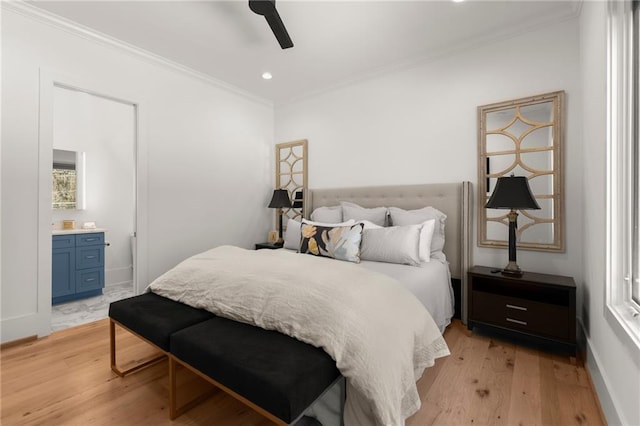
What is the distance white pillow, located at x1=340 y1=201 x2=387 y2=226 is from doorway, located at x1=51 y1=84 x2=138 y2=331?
2709mm

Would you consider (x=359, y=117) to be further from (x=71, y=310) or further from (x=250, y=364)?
(x=71, y=310)

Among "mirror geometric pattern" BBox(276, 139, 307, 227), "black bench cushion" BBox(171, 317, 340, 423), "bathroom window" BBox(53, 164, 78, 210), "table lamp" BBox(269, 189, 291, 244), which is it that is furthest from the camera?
"mirror geometric pattern" BBox(276, 139, 307, 227)

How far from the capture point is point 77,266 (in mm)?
3570

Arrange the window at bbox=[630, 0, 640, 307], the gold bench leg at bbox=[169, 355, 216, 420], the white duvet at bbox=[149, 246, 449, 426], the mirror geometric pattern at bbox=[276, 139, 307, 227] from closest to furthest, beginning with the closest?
the white duvet at bbox=[149, 246, 449, 426] < the window at bbox=[630, 0, 640, 307] < the gold bench leg at bbox=[169, 355, 216, 420] < the mirror geometric pattern at bbox=[276, 139, 307, 227]

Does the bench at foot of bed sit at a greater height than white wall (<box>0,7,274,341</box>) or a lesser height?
lesser

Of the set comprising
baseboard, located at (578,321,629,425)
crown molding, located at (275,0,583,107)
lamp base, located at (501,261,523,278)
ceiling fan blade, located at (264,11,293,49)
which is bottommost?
baseboard, located at (578,321,629,425)

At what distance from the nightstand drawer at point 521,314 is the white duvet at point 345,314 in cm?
89

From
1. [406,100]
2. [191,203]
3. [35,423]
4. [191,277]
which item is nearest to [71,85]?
[191,203]

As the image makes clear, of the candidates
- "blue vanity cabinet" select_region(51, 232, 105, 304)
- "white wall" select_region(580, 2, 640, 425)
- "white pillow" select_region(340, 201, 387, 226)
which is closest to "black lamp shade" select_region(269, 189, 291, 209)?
"white pillow" select_region(340, 201, 387, 226)

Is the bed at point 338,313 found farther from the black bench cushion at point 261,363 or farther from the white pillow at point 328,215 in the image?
the white pillow at point 328,215

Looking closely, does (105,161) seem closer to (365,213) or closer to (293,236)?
(293,236)

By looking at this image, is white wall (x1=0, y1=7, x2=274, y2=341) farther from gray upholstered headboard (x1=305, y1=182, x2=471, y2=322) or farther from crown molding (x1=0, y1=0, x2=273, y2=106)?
gray upholstered headboard (x1=305, y1=182, x2=471, y2=322)

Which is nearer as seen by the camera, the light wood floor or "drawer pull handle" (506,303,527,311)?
the light wood floor

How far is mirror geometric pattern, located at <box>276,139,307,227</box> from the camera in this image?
414 centimetres
